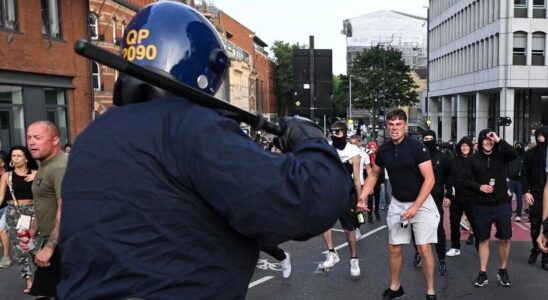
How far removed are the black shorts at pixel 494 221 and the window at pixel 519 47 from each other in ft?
112

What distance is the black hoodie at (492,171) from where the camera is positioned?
5.99 metres

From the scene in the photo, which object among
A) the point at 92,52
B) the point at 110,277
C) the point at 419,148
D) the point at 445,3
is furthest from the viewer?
the point at 445,3

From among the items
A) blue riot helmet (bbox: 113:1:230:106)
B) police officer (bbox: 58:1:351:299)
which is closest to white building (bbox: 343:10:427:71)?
blue riot helmet (bbox: 113:1:230:106)

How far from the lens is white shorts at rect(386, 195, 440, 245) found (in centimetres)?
529

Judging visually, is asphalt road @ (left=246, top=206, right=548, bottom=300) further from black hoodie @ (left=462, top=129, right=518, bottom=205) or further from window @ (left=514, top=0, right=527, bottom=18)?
window @ (left=514, top=0, right=527, bottom=18)

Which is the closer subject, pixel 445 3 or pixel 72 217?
pixel 72 217

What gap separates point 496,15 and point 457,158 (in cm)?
3375

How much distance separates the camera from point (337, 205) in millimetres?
1354

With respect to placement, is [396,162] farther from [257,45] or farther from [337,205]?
[257,45]

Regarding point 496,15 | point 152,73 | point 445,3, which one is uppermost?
point 445,3

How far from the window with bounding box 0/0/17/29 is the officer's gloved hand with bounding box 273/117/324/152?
15705 millimetres

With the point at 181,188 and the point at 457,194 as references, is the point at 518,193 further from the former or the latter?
the point at 181,188

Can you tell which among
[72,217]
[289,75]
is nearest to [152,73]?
[72,217]

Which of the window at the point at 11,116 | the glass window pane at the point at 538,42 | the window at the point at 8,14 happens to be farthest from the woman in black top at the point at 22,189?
the glass window pane at the point at 538,42
